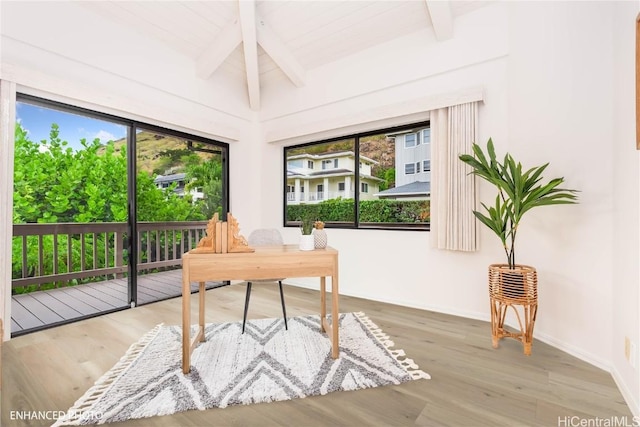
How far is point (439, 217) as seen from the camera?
2.80 metres

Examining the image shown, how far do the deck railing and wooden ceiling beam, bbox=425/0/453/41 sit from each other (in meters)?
3.63

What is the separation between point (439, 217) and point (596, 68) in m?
1.47

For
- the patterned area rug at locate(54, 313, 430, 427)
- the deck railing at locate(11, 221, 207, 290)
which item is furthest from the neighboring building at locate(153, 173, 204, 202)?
the patterned area rug at locate(54, 313, 430, 427)

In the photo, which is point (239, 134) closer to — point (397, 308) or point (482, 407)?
point (397, 308)

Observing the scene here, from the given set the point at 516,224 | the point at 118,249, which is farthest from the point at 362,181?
the point at 118,249

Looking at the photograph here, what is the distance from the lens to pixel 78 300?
322 cm

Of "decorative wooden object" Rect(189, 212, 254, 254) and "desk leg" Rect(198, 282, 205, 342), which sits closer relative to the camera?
"decorative wooden object" Rect(189, 212, 254, 254)

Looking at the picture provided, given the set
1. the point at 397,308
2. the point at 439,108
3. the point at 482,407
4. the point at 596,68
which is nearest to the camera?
the point at 482,407

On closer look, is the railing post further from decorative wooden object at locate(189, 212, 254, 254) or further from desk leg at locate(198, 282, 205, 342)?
decorative wooden object at locate(189, 212, 254, 254)

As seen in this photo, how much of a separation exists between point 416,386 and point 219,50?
352 cm

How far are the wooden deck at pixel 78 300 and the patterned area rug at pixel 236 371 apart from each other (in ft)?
3.51

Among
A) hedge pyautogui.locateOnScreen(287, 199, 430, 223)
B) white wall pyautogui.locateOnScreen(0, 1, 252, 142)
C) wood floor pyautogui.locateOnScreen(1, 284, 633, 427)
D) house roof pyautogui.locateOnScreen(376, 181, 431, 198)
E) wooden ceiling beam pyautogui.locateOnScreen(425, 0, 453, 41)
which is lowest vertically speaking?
wood floor pyautogui.locateOnScreen(1, 284, 633, 427)

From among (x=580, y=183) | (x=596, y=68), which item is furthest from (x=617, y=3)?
(x=580, y=183)

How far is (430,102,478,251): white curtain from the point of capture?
2.63 m
